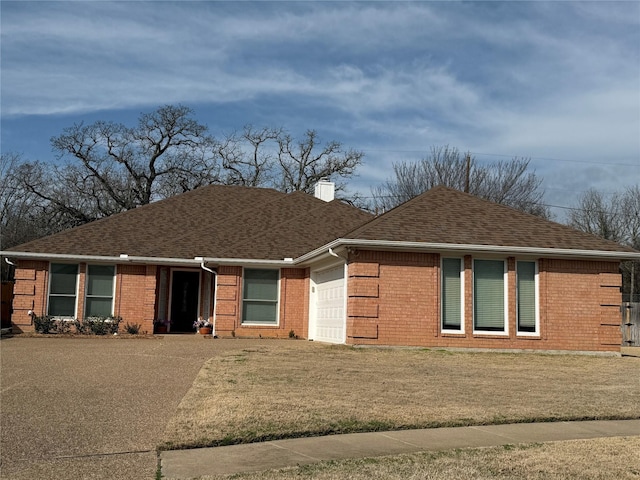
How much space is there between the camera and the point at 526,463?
729 cm

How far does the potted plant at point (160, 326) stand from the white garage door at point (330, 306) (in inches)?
212

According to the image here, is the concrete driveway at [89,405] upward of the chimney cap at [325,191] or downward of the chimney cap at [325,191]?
downward

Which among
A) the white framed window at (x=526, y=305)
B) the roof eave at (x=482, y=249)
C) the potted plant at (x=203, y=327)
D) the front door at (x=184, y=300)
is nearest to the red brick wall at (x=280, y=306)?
the potted plant at (x=203, y=327)

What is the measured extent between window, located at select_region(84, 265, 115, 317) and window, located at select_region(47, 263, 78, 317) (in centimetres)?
44

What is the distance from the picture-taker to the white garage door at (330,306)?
1920cm

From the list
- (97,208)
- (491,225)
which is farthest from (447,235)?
(97,208)

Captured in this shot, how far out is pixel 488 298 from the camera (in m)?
18.5

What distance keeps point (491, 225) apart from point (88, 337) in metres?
12.5

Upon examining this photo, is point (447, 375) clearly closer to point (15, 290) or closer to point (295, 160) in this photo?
point (15, 290)

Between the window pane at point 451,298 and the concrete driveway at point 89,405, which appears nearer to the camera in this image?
the concrete driveway at point 89,405

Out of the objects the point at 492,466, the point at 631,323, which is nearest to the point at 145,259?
the point at 492,466

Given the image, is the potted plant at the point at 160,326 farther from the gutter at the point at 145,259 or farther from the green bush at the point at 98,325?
the gutter at the point at 145,259

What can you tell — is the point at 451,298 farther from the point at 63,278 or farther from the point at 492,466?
the point at 63,278

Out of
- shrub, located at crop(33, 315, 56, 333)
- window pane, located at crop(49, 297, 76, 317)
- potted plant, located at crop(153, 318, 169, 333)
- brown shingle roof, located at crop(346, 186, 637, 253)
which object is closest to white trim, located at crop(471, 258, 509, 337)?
brown shingle roof, located at crop(346, 186, 637, 253)
